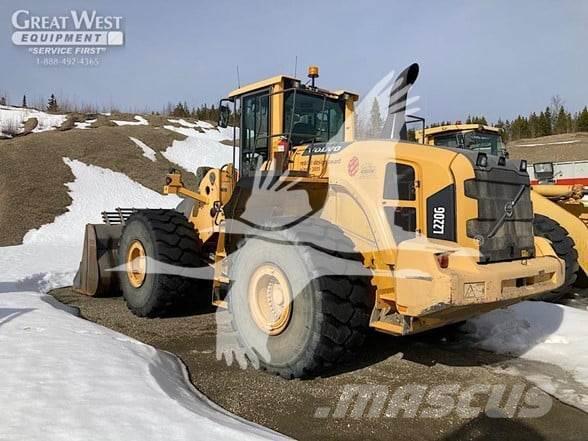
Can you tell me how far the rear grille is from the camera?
4660 millimetres

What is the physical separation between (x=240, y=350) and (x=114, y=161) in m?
18.5

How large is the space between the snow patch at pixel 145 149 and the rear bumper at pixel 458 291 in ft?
68.3

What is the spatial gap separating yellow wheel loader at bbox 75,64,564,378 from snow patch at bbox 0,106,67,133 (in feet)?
81.3

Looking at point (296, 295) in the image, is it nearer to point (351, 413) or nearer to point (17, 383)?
point (351, 413)

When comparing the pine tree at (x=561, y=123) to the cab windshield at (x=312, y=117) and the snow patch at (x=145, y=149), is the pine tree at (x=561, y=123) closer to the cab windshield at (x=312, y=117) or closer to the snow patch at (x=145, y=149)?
the snow patch at (x=145, y=149)

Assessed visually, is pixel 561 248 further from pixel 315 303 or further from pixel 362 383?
pixel 315 303

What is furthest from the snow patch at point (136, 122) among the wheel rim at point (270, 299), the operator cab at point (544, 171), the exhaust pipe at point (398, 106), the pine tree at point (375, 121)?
the wheel rim at point (270, 299)

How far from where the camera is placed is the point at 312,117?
6.51m

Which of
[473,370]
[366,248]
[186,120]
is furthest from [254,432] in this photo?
[186,120]

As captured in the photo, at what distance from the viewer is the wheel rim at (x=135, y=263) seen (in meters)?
7.08

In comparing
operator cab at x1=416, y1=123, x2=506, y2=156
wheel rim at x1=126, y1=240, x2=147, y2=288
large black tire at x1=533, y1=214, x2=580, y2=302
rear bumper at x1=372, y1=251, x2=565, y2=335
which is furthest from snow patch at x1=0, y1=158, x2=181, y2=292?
large black tire at x1=533, y1=214, x2=580, y2=302

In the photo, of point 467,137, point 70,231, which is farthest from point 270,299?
point 70,231

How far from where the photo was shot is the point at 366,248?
16.1 feet

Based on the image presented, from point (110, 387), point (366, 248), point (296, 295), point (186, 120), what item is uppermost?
point (186, 120)
